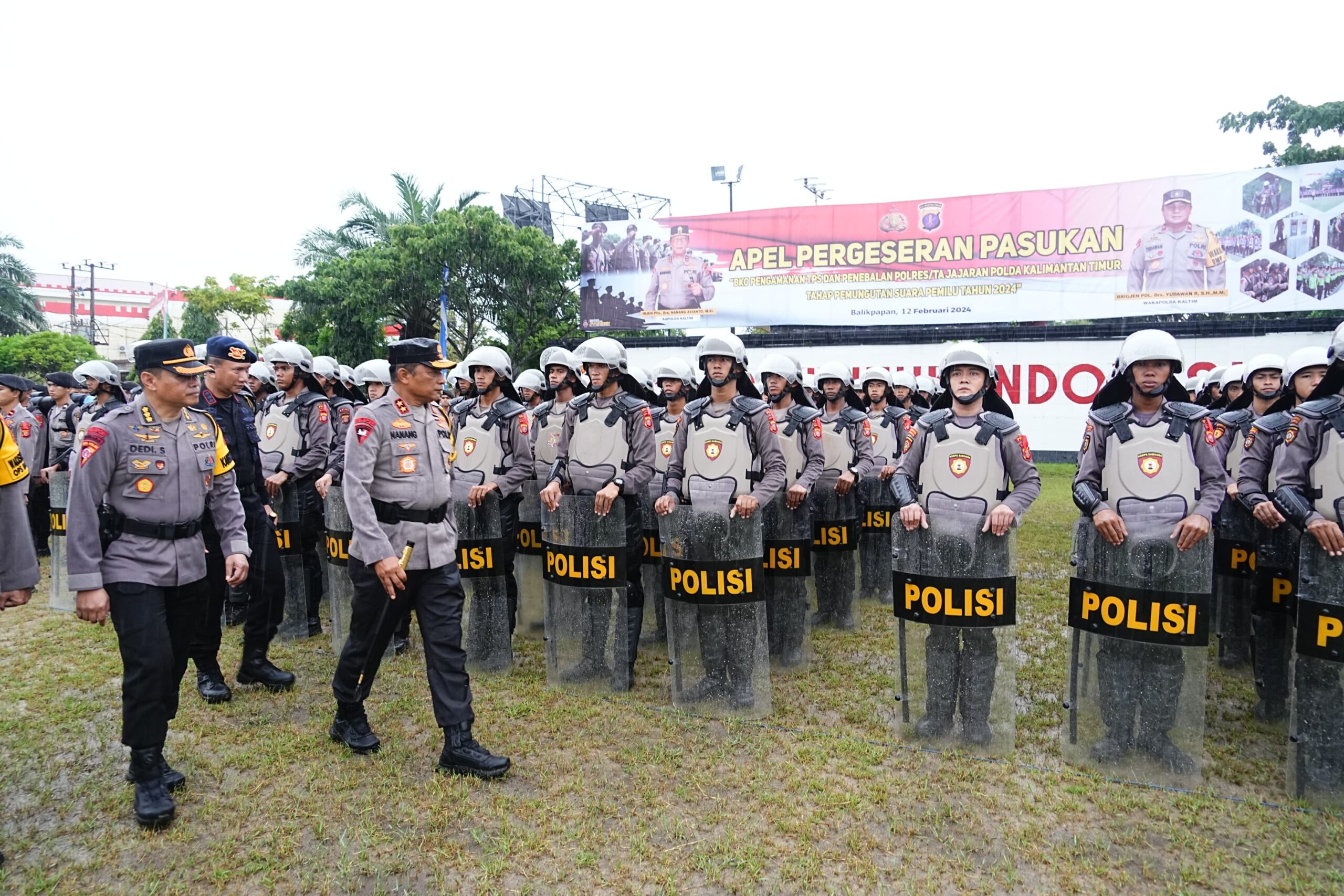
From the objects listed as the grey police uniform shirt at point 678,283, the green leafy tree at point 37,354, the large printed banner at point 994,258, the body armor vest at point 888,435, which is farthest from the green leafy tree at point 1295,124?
the green leafy tree at point 37,354

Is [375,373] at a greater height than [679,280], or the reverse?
[679,280]

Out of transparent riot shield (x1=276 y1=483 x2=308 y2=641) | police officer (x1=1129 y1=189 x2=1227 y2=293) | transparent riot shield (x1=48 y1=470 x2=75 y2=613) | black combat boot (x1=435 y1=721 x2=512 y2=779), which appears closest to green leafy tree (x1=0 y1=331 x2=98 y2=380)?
transparent riot shield (x1=48 y1=470 x2=75 y2=613)

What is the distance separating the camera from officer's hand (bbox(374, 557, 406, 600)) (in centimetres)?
412

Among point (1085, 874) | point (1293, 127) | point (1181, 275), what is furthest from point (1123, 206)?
point (1085, 874)

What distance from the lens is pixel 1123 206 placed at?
1881 centimetres

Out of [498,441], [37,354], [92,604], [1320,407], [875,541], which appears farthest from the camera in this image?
[37,354]

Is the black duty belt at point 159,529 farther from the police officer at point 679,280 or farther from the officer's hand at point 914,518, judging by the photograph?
the police officer at point 679,280

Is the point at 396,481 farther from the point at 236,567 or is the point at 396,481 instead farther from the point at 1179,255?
the point at 1179,255

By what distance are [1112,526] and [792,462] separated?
2795 mm

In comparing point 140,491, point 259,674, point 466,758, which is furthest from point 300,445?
point 466,758

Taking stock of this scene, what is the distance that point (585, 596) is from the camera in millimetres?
5504

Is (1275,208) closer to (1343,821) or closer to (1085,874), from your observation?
(1343,821)

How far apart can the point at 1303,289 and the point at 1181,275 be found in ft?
7.68

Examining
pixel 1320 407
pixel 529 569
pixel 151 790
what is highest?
pixel 1320 407
